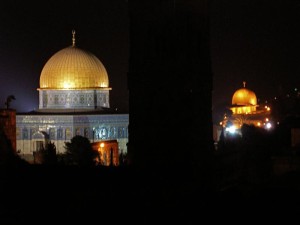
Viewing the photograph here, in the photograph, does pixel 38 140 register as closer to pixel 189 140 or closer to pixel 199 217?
pixel 189 140

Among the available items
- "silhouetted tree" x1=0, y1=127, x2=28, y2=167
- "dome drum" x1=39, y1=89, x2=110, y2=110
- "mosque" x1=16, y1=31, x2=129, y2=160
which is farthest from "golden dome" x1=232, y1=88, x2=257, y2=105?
"silhouetted tree" x1=0, y1=127, x2=28, y2=167

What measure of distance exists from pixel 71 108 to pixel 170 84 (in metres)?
22.7

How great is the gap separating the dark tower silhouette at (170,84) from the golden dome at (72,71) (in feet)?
71.1

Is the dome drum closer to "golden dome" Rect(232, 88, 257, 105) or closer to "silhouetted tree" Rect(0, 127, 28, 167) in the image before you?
"golden dome" Rect(232, 88, 257, 105)

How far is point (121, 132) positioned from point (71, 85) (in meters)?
2.68

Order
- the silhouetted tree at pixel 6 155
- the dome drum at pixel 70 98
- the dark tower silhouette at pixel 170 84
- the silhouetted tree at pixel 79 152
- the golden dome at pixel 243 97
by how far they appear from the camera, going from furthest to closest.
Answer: the golden dome at pixel 243 97 → the dome drum at pixel 70 98 → the silhouetted tree at pixel 79 152 → the dark tower silhouette at pixel 170 84 → the silhouetted tree at pixel 6 155

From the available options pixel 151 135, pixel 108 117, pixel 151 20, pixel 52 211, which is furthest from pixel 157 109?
pixel 108 117

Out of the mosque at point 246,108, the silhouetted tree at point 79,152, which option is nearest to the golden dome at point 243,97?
the mosque at point 246,108

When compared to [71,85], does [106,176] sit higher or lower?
lower

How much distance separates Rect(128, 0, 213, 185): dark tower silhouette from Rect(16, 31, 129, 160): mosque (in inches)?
803

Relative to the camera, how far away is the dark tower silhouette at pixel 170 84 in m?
14.0

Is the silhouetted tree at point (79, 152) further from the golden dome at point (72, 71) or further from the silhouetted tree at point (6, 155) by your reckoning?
the silhouetted tree at point (6, 155)

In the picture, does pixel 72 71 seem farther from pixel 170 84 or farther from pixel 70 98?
pixel 170 84

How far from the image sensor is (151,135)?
14.5 m
